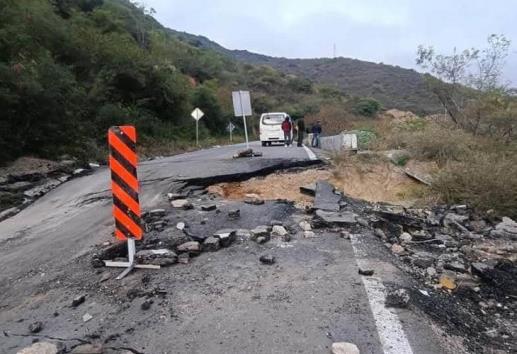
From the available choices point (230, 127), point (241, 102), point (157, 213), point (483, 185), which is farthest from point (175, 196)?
point (230, 127)

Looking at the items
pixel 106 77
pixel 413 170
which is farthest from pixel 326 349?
pixel 106 77

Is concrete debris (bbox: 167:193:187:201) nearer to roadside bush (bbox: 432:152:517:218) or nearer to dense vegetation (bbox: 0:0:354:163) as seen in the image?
roadside bush (bbox: 432:152:517:218)

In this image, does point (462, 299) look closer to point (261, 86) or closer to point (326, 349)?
point (326, 349)

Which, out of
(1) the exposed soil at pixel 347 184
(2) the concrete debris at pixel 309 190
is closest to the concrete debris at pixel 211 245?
(1) the exposed soil at pixel 347 184

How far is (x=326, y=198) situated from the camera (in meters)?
7.55

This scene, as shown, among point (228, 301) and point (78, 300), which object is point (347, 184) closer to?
point (228, 301)

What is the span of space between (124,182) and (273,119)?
66.9ft

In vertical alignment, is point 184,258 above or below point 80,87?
below

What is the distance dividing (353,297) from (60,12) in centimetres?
3197

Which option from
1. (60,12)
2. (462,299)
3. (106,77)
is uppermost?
(60,12)

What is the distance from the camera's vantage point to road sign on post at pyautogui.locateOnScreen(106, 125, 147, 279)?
205 inches

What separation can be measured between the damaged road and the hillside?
64.3 meters

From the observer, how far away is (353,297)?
12.9 feet

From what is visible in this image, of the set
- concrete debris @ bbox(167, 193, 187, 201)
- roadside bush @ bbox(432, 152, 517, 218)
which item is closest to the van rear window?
roadside bush @ bbox(432, 152, 517, 218)
